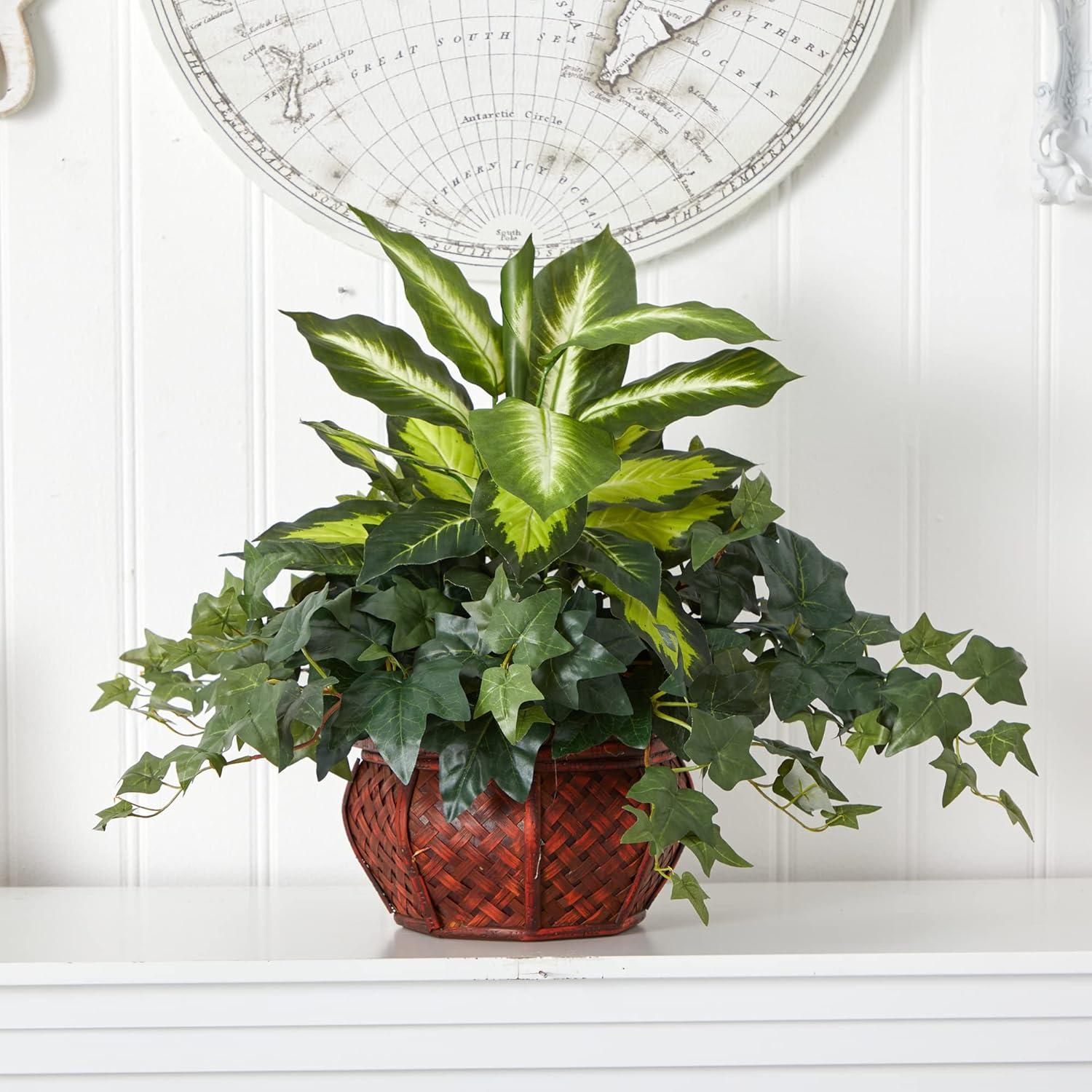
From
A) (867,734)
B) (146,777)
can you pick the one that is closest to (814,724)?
(867,734)

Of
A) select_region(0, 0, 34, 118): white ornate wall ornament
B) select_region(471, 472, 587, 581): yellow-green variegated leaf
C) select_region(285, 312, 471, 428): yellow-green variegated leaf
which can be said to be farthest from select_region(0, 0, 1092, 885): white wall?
select_region(471, 472, 587, 581): yellow-green variegated leaf

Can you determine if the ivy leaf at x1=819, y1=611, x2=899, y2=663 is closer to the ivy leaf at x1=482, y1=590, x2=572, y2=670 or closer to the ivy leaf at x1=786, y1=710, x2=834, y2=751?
the ivy leaf at x1=786, y1=710, x2=834, y2=751

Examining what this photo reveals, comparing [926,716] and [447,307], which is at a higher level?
[447,307]

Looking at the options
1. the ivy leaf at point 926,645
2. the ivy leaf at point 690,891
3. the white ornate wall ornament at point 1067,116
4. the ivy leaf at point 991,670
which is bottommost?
the ivy leaf at point 690,891

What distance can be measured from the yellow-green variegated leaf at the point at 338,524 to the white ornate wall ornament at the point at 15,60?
1.95ft

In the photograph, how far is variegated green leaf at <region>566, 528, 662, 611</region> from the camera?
706 mm

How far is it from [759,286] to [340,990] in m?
0.76

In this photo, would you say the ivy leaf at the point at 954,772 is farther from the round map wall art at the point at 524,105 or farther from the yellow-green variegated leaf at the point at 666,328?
the round map wall art at the point at 524,105

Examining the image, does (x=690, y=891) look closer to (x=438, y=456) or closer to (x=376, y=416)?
(x=438, y=456)

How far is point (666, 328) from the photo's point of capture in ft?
2.36

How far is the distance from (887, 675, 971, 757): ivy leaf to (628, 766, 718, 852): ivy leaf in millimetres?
154

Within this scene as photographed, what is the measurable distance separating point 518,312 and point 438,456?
→ 0.12m

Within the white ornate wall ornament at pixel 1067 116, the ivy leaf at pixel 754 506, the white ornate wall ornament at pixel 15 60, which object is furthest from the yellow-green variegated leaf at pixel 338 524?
the white ornate wall ornament at pixel 1067 116

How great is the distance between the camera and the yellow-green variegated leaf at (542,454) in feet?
2.11
